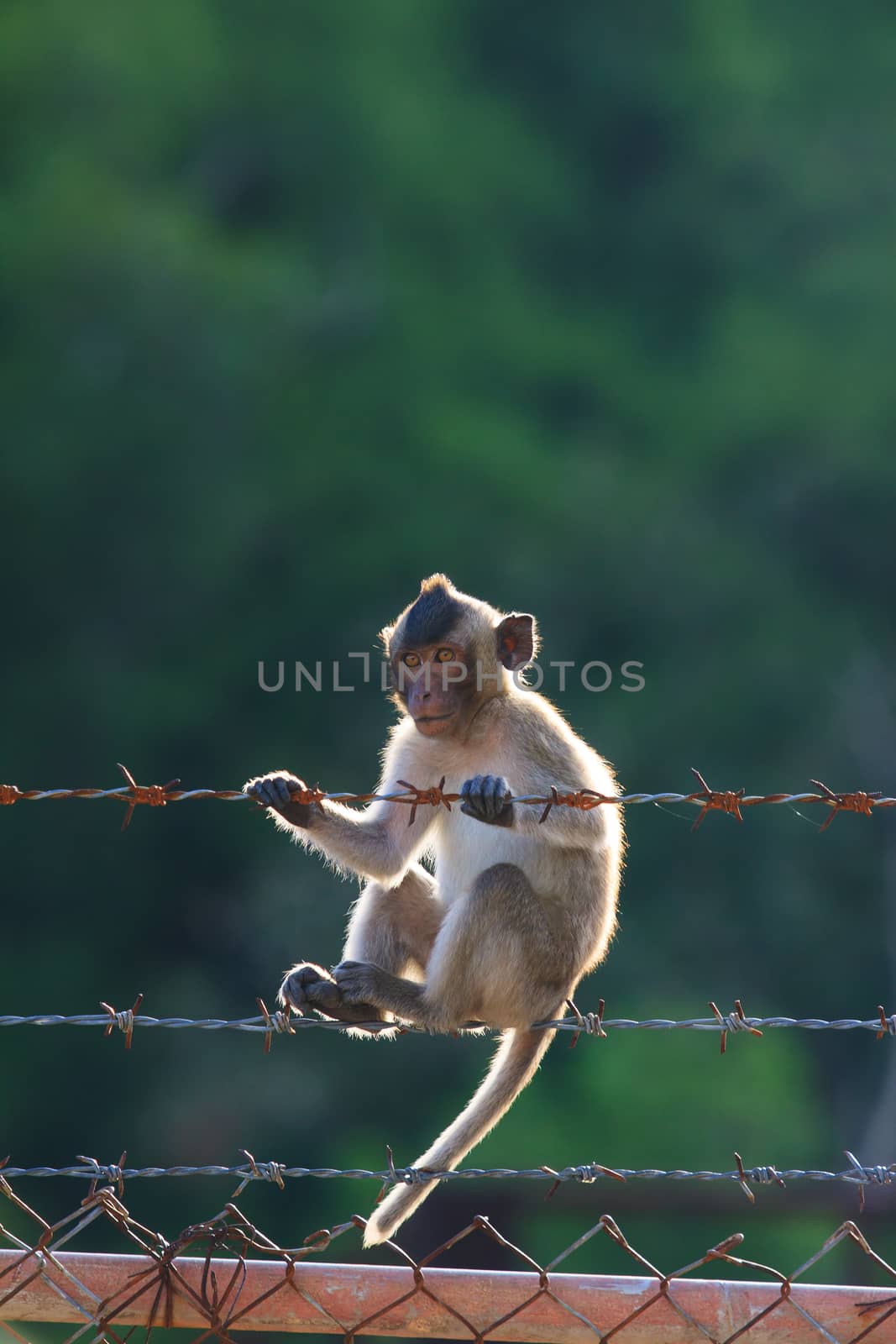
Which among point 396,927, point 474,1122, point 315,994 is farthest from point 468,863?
point 474,1122

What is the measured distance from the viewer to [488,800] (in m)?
3.62

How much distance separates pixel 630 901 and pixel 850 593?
5.47 meters

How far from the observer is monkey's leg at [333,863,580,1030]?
4273mm

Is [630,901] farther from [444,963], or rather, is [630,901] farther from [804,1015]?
[444,963]

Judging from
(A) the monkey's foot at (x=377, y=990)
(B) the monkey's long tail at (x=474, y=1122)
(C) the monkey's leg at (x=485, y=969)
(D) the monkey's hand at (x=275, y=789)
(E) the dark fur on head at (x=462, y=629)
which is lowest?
(B) the monkey's long tail at (x=474, y=1122)

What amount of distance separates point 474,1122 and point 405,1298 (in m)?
1.25

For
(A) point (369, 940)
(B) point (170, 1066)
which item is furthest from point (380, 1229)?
(B) point (170, 1066)

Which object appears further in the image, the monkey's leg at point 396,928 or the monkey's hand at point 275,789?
the monkey's leg at point 396,928

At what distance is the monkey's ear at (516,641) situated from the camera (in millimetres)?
→ 4785

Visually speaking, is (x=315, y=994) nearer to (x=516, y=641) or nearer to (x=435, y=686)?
(x=435, y=686)

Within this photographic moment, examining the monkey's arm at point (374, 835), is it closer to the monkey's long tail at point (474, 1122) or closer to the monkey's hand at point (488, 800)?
the monkey's long tail at point (474, 1122)

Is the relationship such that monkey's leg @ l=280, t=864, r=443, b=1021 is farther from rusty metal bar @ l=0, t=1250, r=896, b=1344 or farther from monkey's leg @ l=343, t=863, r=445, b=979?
rusty metal bar @ l=0, t=1250, r=896, b=1344

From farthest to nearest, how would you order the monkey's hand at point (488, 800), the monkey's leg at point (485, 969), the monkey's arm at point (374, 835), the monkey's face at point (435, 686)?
the monkey's arm at point (374, 835), the monkey's face at point (435, 686), the monkey's leg at point (485, 969), the monkey's hand at point (488, 800)

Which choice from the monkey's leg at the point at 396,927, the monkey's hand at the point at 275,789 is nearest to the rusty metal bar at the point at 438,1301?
the monkey's hand at the point at 275,789
